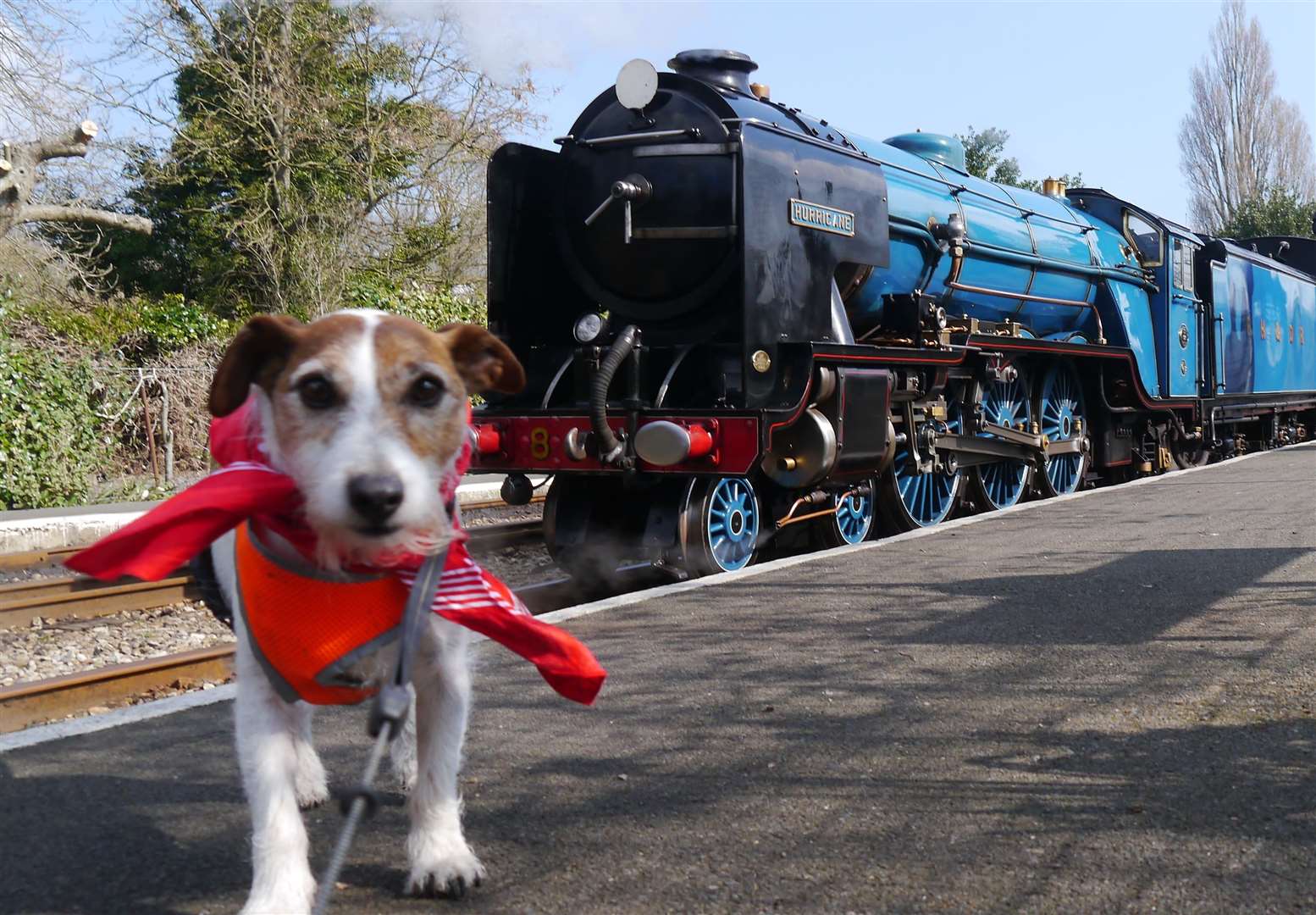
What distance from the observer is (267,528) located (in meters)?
2.41

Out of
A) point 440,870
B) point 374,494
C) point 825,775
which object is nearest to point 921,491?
point 825,775

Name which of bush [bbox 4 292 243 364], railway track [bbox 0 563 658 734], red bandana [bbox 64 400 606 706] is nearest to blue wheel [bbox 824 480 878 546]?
railway track [bbox 0 563 658 734]

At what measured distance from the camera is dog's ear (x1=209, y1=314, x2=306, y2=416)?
7.32 feet

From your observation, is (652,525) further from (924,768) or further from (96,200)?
(96,200)

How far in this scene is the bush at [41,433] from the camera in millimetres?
11633

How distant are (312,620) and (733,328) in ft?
18.0

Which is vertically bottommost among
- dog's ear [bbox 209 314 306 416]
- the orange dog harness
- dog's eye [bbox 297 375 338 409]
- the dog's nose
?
the orange dog harness

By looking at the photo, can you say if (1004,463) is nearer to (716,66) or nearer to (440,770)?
(716,66)

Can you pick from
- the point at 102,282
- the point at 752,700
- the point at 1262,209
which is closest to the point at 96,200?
the point at 102,282

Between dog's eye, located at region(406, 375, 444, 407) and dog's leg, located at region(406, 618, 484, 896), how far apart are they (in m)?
0.59

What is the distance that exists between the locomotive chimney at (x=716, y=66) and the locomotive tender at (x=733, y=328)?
0.05ft

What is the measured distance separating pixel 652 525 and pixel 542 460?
0.80 meters

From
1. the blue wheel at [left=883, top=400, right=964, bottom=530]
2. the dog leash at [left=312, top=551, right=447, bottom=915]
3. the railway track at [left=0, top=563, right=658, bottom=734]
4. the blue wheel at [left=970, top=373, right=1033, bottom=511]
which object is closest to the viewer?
the dog leash at [left=312, top=551, right=447, bottom=915]

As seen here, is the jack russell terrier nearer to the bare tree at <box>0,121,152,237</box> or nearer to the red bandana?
the red bandana
